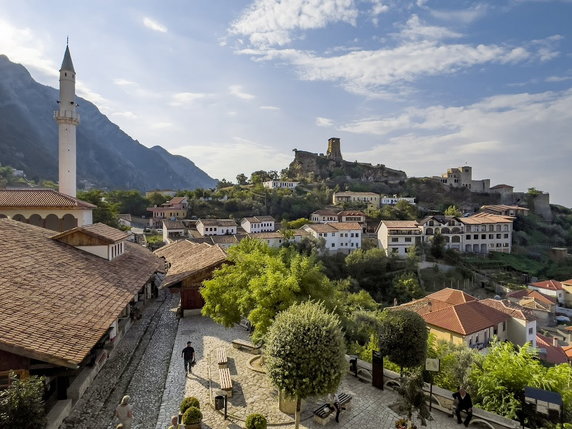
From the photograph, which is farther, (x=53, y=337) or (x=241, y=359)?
(x=241, y=359)

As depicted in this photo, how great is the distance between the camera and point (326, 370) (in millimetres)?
7695

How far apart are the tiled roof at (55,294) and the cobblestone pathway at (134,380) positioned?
87.6 inches

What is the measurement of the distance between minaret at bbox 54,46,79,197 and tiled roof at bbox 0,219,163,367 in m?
20.9

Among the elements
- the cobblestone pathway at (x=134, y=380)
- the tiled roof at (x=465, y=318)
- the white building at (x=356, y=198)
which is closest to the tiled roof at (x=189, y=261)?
the cobblestone pathway at (x=134, y=380)

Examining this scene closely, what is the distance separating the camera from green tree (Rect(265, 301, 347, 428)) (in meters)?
7.66

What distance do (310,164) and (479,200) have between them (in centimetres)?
4742

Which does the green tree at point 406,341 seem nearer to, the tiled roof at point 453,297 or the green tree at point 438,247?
the tiled roof at point 453,297

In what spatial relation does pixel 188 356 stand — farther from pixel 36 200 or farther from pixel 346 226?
pixel 346 226

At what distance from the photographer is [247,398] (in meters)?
10.1

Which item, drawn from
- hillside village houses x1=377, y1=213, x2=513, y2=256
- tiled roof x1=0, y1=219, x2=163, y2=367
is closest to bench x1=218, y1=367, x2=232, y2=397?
tiled roof x1=0, y1=219, x2=163, y2=367

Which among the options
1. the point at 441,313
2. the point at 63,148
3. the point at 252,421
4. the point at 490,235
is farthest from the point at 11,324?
the point at 490,235

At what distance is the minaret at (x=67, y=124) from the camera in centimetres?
3488

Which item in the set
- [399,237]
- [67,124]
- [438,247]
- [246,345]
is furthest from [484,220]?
[67,124]

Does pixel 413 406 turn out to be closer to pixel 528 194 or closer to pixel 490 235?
pixel 490 235
